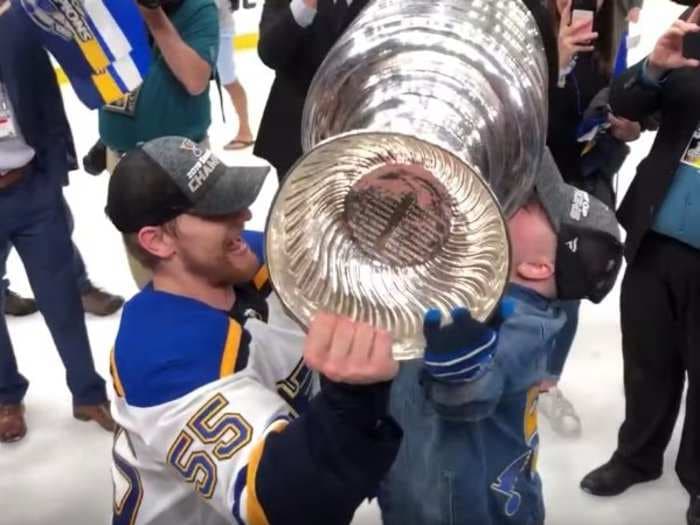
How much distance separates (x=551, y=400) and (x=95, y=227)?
188 centimetres

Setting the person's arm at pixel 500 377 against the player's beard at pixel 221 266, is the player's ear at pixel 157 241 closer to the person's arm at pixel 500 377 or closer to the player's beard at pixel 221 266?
the player's beard at pixel 221 266

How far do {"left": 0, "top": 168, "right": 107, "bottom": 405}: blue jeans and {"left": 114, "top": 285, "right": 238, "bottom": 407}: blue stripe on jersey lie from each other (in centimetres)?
108

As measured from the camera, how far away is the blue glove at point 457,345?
88 cm

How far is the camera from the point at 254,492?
2.99 ft

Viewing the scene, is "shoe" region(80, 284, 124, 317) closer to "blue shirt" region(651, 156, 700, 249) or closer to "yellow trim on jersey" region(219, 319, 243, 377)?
"blue shirt" region(651, 156, 700, 249)

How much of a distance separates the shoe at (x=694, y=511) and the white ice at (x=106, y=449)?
0.05m

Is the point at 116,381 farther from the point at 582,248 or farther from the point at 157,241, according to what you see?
the point at 582,248

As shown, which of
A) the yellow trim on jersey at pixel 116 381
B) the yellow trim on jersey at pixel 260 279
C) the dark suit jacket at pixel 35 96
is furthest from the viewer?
the dark suit jacket at pixel 35 96

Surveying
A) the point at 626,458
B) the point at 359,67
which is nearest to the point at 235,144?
the point at 626,458

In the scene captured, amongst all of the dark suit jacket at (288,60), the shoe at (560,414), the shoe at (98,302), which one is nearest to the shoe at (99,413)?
the shoe at (98,302)

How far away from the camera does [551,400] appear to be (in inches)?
90.2

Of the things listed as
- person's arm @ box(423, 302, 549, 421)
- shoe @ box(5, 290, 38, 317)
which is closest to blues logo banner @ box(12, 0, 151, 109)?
person's arm @ box(423, 302, 549, 421)

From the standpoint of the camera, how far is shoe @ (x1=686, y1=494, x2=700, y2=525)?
1.95m

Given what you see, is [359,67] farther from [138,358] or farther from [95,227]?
[95,227]
